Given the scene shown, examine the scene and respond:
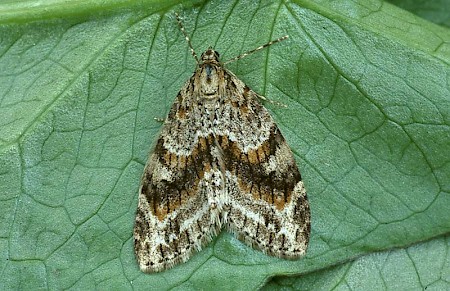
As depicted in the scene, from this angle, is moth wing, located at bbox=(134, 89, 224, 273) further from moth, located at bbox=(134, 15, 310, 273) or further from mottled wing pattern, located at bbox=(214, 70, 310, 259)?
mottled wing pattern, located at bbox=(214, 70, 310, 259)

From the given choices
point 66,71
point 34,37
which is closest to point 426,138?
point 66,71

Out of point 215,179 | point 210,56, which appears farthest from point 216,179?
point 210,56

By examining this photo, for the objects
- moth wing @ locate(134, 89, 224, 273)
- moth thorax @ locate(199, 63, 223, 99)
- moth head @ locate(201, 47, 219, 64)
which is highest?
moth head @ locate(201, 47, 219, 64)

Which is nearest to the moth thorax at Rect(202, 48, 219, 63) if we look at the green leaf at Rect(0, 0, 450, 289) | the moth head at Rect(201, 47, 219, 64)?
the moth head at Rect(201, 47, 219, 64)

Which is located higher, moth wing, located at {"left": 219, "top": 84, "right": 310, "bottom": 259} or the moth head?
the moth head

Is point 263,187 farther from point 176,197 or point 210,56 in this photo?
point 210,56

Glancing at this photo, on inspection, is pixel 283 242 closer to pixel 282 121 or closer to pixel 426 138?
pixel 282 121

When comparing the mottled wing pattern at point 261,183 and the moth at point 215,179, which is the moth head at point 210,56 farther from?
the mottled wing pattern at point 261,183
